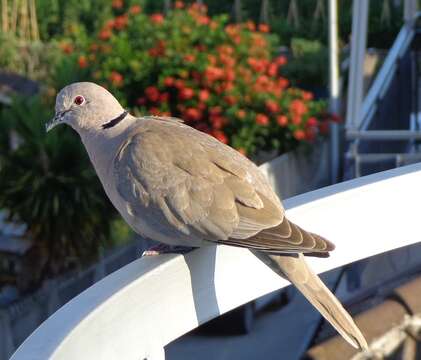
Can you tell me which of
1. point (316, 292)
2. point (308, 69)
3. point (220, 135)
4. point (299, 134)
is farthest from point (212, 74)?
point (316, 292)

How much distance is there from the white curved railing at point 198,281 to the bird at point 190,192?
76mm

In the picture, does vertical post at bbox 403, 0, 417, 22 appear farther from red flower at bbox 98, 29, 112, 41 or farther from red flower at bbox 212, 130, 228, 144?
red flower at bbox 98, 29, 112, 41

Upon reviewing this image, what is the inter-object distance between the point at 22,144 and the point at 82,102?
5.59 m

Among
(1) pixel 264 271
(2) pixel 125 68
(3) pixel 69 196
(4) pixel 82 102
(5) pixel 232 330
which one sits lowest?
(5) pixel 232 330

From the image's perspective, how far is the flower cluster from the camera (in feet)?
32.2

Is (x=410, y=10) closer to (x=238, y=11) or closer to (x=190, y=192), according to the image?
(x=238, y=11)

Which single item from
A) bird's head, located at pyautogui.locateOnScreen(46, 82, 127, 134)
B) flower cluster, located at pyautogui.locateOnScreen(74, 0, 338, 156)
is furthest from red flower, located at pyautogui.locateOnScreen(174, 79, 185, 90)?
bird's head, located at pyautogui.locateOnScreen(46, 82, 127, 134)

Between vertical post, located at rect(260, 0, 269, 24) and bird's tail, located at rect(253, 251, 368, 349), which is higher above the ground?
bird's tail, located at rect(253, 251, 368, 349)

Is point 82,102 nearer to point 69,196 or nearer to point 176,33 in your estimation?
point 69,196

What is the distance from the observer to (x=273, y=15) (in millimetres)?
20062

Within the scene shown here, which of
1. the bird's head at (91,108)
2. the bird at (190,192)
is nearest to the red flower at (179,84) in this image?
the bird's head at (91,108)

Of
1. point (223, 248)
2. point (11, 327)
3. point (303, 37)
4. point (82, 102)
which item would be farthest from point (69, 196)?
point (303, 37)

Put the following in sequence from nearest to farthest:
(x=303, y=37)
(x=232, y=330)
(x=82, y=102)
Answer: (x=82, y=102) → (x=232, y=330) → (x=303, y=37)

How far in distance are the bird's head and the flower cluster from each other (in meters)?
6.05
